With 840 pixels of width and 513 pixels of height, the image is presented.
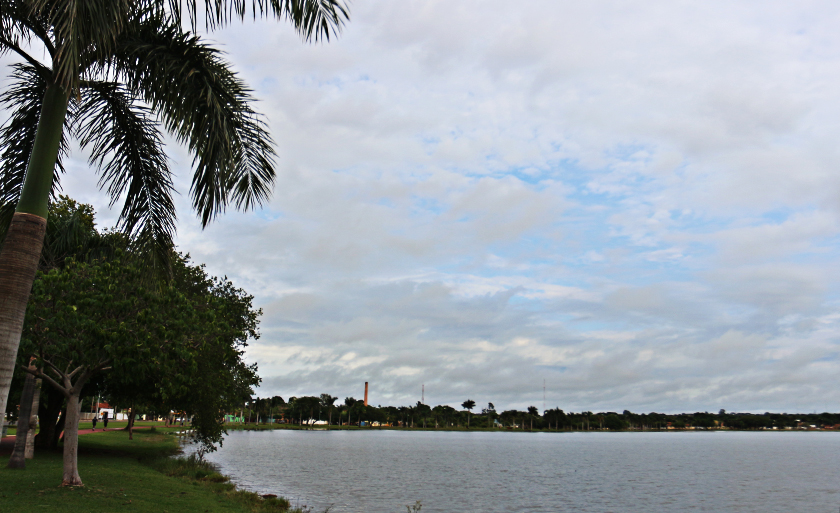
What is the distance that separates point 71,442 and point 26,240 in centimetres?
1596

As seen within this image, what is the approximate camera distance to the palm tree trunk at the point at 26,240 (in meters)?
7.86

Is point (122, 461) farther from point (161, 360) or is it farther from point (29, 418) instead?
point (161, 360)

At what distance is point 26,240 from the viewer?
822 cm

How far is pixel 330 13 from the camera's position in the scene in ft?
28.6

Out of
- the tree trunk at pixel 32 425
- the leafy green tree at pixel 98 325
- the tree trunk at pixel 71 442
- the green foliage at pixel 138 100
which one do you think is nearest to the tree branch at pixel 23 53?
the green foliage at pixel 138 100

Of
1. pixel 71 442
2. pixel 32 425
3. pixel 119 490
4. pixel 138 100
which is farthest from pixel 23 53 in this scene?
pixel 32 425

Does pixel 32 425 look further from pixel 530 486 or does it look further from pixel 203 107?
pixel 530 486

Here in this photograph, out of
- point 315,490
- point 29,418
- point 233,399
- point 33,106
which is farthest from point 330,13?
point 315,490

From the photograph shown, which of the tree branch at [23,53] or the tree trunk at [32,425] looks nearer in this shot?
the tree branch at [23,53]

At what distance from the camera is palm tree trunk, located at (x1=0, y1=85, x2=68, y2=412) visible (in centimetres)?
786

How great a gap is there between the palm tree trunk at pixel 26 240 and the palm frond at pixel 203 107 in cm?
137

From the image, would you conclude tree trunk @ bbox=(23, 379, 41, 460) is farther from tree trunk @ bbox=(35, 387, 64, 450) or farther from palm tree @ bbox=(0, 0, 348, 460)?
palm tree @ bbox=(0, 0, 348, 460)

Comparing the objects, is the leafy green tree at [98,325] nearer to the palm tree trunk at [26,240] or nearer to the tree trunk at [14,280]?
the palm tree trunk at [26,240]

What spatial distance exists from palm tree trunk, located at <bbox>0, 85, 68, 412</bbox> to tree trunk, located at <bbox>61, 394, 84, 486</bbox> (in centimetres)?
1502
